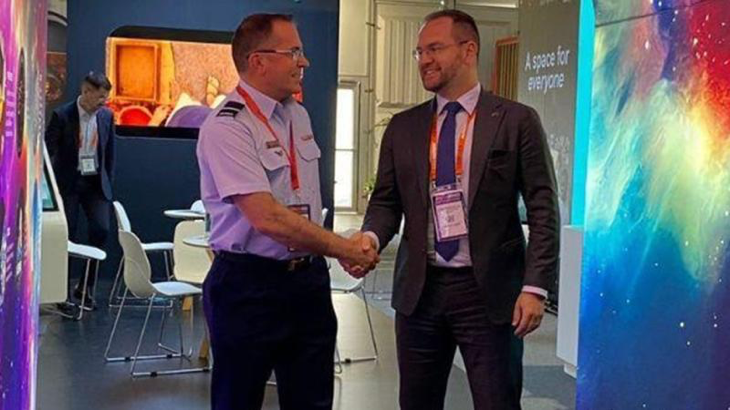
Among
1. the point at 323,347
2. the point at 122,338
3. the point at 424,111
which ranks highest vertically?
the point at 424,111

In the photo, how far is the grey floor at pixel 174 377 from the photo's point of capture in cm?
473

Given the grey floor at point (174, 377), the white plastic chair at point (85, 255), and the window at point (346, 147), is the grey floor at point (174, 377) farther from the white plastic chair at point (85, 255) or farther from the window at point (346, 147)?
the window at point (346, 147)

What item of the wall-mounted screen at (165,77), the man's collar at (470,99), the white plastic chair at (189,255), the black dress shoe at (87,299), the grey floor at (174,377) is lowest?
the grey floor at (174,377)

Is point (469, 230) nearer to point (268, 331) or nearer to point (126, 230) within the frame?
point (268, 331)

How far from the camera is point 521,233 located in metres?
2.74

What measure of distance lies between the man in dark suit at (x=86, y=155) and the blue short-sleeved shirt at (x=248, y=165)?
483 centimetres

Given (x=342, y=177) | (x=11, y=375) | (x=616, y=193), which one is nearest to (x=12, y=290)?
(x=11, y=375)

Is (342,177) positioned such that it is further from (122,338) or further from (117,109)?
(122,338)

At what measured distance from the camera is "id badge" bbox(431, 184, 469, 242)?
2.67m

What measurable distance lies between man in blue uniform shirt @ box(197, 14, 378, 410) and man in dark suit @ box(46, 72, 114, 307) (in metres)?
4.84

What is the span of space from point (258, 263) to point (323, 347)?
33 cm

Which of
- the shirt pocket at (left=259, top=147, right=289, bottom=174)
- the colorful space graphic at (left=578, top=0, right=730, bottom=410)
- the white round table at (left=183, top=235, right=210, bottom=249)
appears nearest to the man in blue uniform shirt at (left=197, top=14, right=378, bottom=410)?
→ the shirt pocket at (left=259, top=147, right=289, bottom=174)

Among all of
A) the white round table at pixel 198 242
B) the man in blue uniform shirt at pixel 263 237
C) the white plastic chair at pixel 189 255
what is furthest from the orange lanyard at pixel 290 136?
the white plastic chair at pixel 189 255

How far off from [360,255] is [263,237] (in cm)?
30
